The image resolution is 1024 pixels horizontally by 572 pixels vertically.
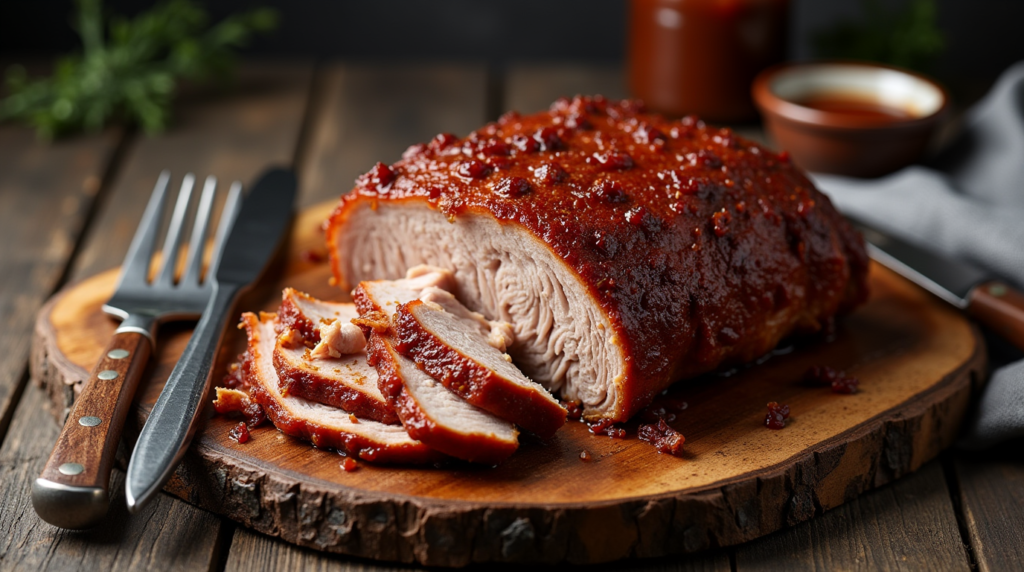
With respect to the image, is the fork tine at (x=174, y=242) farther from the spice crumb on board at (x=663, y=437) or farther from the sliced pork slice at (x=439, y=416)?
the spice crumb on board at (x=663, y=437)

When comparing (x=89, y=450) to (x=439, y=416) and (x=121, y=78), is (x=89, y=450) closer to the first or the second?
(x=439, y=416)

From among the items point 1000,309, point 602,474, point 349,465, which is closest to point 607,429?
point 602,474

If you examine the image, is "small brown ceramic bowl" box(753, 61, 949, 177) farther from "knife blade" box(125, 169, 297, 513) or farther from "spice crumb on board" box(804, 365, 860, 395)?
"knife blade" box(125, 169, 297, 513)

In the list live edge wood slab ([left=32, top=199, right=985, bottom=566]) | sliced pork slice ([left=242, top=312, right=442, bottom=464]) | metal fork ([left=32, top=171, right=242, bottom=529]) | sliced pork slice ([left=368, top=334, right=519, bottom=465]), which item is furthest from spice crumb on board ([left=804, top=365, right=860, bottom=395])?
metal fork ([left=32, top=171, right=242, bottom=529])

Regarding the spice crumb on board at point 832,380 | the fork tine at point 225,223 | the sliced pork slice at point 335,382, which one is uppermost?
the sliced pork slice at point 335,382

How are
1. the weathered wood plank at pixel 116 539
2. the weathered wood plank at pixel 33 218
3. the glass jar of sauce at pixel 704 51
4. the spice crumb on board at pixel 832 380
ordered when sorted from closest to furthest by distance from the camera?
1. the weathered wood plank at pixel 116 539
2. the spice crumb on board at pixel 832 380
3. the weathered wood plank at pixel 33 218
4. the glass jar of sauce at pixel 704 51

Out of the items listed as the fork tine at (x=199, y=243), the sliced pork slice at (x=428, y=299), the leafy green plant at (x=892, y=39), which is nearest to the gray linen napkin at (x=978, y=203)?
the leafy green plant at (x=892, y=39)

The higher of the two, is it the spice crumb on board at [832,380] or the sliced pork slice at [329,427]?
the sliced pork slice at [329,427]
